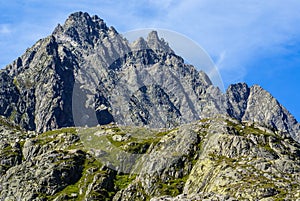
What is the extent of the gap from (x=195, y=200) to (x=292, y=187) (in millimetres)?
62061

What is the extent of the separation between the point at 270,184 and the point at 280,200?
101 feet

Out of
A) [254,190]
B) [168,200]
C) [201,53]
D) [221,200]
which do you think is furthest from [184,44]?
[254,190]

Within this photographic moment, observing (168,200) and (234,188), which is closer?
(168,200)

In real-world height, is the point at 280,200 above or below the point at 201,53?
below

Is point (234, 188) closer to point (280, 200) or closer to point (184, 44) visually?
point (280, 200)

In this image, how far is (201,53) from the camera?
101062 mm

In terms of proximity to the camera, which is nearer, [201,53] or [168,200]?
[201,53]

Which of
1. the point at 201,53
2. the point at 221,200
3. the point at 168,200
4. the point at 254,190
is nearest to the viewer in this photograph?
the point at 201,53

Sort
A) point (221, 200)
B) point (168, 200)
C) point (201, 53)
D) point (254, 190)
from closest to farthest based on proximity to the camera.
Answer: point (201, 53) → point (221, 200) → point (168, 200) → point (254, 190)

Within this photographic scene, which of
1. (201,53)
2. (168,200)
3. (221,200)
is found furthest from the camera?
(168,200)

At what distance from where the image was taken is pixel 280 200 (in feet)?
549

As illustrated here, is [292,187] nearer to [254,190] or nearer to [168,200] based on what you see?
[254,190]

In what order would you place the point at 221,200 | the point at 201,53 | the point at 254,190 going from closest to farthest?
the point at 201,53 → the point at 221,200 → the point at 254,190

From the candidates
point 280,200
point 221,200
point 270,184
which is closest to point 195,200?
point 221,200
